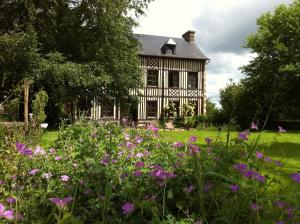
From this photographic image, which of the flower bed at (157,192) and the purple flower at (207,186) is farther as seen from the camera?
the purple flower at (207,186)

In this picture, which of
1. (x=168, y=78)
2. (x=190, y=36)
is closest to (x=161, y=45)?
(x=168, y=78)

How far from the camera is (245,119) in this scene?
25.4m

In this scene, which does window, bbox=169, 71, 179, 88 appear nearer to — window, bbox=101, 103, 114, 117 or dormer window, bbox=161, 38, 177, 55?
dormer window, bbox=161, 38, 177, 55

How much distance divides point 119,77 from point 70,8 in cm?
440

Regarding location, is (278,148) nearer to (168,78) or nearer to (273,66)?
(273,66)

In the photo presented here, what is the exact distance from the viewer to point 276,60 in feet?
84.0

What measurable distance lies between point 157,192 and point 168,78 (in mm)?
25621

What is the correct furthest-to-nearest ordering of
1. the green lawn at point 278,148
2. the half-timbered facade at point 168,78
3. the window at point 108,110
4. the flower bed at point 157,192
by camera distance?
the half-timbered facade at point 168,78
the window at point 108,110
the green lawn at point 278,148
the flower bed at point 157,192

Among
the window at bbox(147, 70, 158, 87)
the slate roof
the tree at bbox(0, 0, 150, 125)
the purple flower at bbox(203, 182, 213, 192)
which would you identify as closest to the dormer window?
the slate roof

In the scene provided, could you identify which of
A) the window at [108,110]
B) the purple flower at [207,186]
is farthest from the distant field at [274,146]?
the window at [108,110]

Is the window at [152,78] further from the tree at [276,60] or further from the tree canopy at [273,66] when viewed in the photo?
the tree at [276,60]

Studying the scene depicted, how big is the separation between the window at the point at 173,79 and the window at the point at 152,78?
3.75 feet

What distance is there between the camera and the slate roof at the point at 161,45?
27702 millimetres

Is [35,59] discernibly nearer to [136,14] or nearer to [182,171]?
[136,14]
